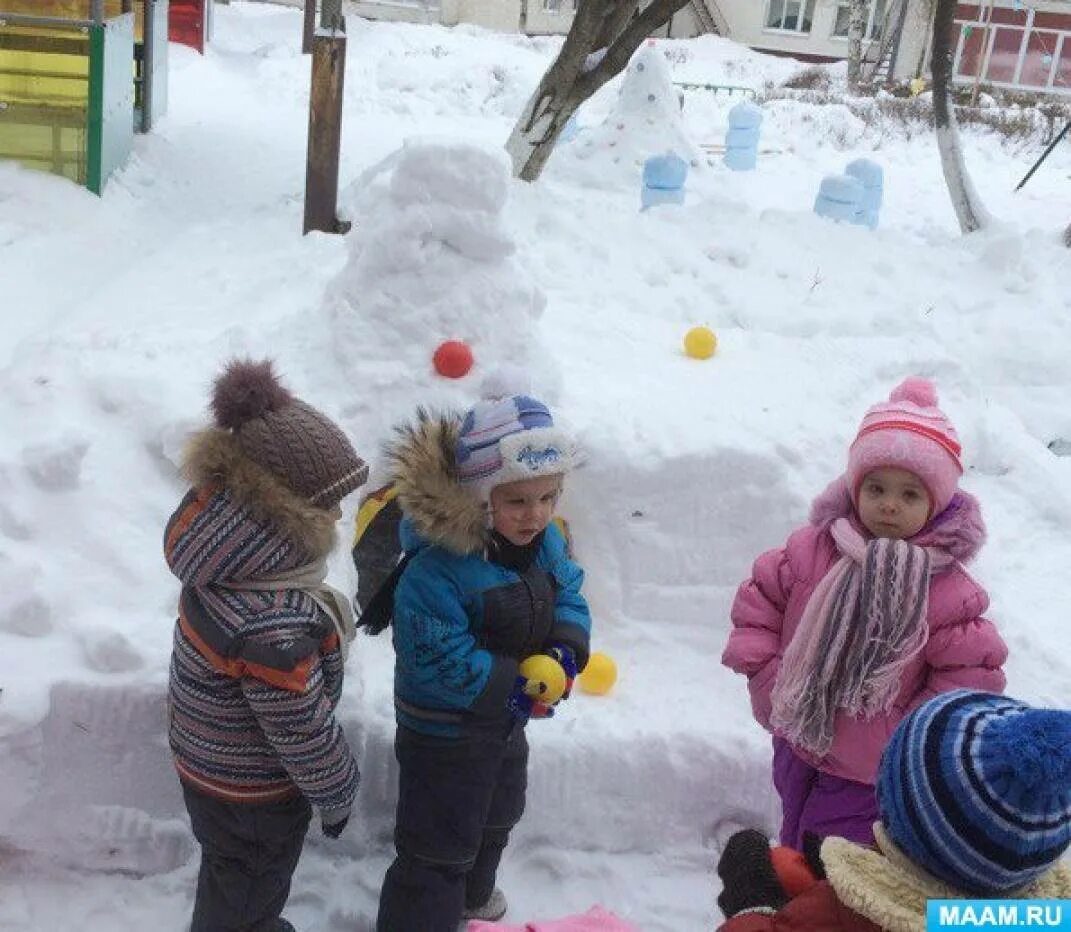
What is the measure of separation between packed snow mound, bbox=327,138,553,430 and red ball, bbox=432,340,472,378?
0.03 metres

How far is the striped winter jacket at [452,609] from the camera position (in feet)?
7.90

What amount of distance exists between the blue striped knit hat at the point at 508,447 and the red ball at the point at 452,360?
1.50 metres

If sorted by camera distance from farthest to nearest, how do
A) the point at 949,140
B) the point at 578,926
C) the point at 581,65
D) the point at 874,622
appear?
the point at 949,140
the point at 581,65
the point at 874,622
the point at 578,926

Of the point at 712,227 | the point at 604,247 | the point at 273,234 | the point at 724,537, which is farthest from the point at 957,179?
the point at 724,537

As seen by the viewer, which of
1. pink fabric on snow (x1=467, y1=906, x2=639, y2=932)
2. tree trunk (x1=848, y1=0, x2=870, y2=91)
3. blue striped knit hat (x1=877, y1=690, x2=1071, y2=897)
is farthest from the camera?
tree trunk (x1=848, y1=0, x2=870, y2=91)

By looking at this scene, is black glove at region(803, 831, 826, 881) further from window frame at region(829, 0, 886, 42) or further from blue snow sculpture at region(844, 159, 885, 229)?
window frame at region(829, 0, 886, 42)

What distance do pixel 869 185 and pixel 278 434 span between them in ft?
32.8

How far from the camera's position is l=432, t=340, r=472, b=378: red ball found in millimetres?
3959

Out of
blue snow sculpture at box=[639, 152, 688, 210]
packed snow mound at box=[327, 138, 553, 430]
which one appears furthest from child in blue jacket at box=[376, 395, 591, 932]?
blue snow sculpture at box=[639, 152, 688, 210]

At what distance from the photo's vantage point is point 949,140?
33.5ft

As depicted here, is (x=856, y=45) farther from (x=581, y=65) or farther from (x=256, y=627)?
(x=256, y=627)

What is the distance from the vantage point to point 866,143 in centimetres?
1830

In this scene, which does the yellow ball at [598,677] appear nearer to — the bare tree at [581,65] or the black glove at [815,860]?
the black glove at [815,860]

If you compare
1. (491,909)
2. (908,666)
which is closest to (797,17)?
(908,666)
